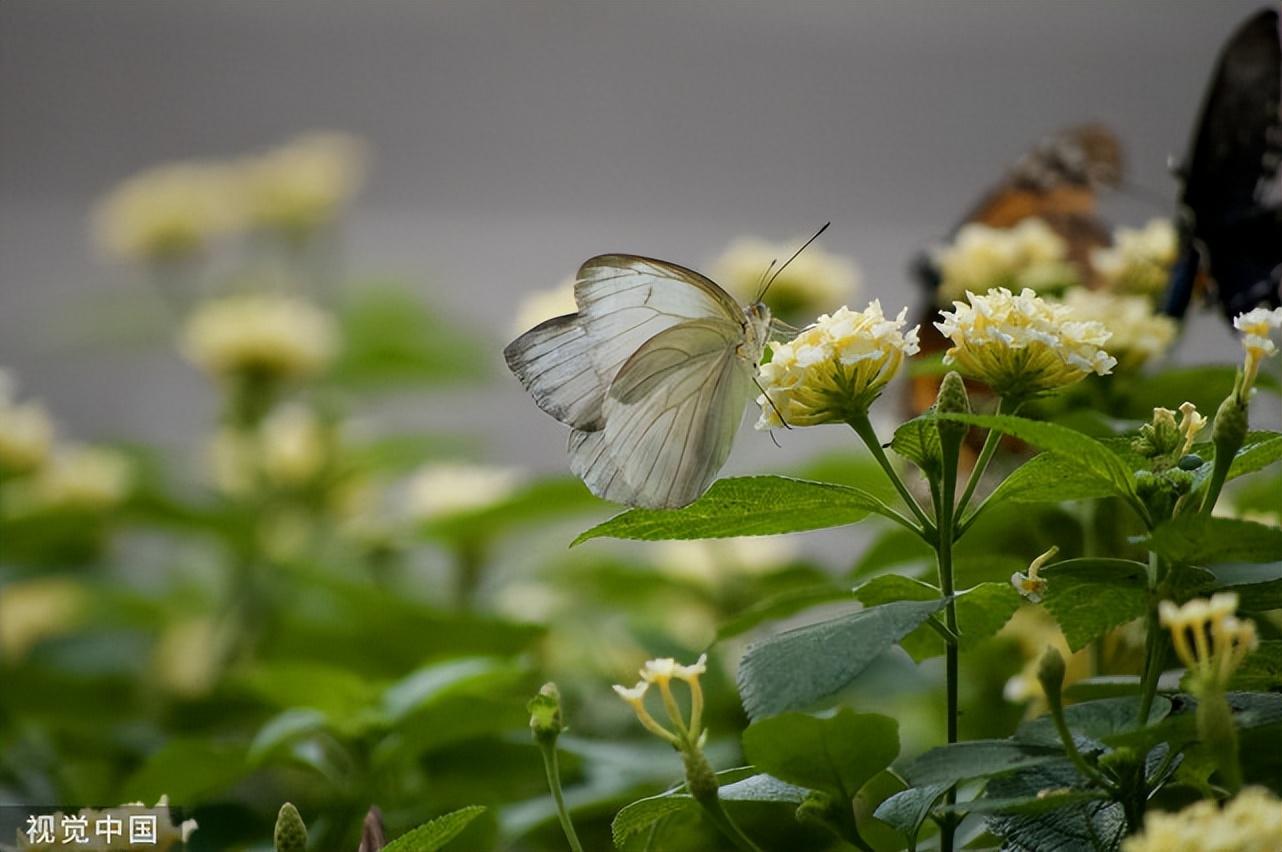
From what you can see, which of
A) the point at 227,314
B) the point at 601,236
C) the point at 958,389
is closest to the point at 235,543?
the point at 227,314

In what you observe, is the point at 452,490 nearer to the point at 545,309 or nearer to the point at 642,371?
the point at 545,309

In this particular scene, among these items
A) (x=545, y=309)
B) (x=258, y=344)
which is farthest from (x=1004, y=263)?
(x=258, y=344)

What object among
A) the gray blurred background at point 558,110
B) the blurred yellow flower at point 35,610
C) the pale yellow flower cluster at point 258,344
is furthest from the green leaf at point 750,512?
the gray blurred background at point 558,110

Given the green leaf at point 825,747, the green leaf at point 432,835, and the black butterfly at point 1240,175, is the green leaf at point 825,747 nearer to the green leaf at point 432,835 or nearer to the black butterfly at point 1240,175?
the green leaf at point 432,835

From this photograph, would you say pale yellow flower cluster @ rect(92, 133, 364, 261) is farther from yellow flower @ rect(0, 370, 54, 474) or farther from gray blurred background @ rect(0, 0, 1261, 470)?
gray blurred background @ rect(0, 0, 1261, 470)

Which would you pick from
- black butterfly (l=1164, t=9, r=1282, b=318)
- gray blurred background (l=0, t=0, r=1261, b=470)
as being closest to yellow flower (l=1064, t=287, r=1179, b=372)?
black butterfly (l=1164, t=9, r=1282, b=318)

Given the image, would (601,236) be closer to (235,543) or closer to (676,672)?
(235,543)
